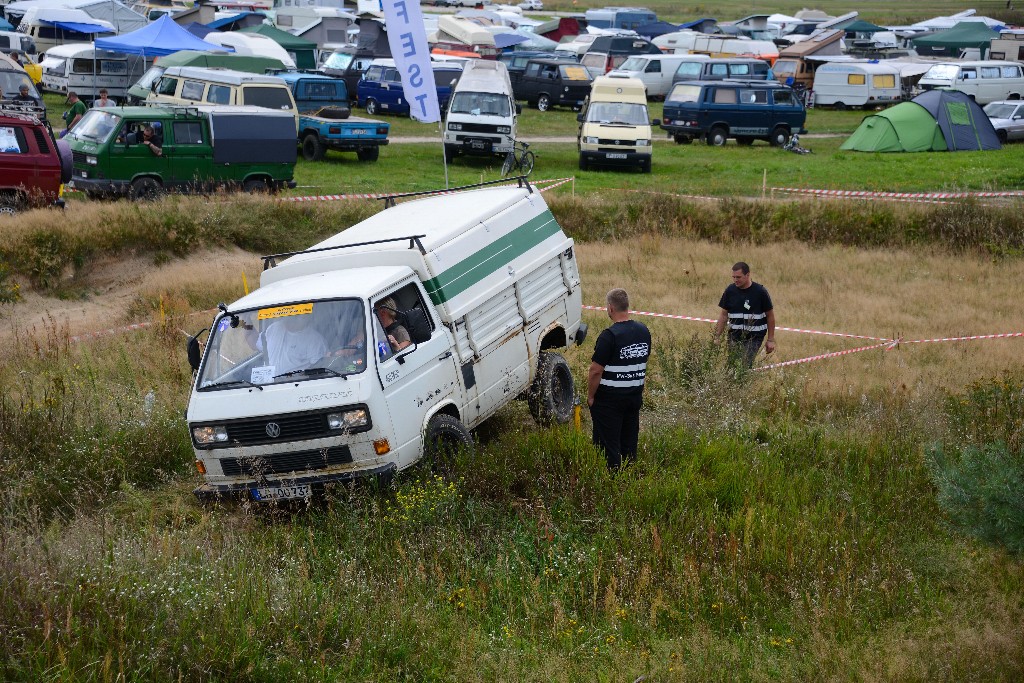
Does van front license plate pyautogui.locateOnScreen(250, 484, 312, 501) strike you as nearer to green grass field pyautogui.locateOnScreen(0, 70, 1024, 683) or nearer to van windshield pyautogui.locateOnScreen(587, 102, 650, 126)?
green grass field pyautogui.locateOnScreen(0, 70, 1024, 683)

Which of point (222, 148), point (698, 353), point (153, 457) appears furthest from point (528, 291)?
point (222, 148)

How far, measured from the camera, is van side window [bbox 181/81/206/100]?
84.4 feet

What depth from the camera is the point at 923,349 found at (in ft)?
44.4

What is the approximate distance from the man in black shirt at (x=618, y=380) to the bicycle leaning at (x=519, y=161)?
17.8 meters

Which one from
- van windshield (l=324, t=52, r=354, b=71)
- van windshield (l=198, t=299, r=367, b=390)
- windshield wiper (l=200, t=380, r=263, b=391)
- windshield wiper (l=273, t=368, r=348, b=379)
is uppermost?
van windshield (l=324, t=52, r=354, b=71)

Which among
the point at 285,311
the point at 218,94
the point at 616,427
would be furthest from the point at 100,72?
the point at 616,427

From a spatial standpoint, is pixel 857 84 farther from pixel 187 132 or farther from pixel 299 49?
pixel 187 132

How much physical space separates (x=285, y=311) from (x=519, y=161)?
1868 cm

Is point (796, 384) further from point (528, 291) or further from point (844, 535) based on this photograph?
point (844, 535)

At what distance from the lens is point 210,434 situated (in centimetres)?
831

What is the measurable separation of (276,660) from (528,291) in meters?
5.69

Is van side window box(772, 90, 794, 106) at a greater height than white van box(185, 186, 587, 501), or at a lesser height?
greater

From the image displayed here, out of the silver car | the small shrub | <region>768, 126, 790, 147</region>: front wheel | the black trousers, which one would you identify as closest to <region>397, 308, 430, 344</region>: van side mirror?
the black trousers

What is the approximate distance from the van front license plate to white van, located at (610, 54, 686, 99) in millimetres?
38622
